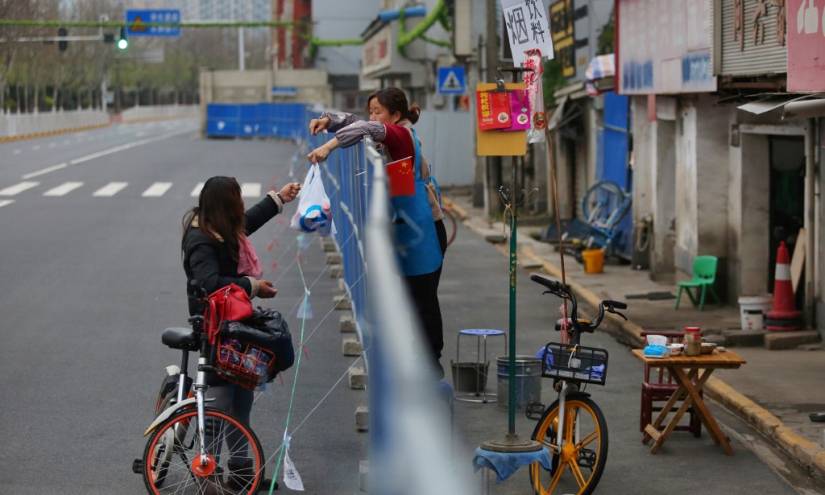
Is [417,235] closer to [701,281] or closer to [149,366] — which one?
[149,366]

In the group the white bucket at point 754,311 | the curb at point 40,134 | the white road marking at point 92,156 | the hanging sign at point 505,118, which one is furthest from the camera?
the curb at point 40,134

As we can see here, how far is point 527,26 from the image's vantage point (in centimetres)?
955

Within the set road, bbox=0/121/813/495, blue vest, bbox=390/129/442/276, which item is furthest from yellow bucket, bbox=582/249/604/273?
blue vest, bbox=390/129/442/276

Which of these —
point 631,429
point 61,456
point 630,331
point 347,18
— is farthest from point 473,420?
point 347,18

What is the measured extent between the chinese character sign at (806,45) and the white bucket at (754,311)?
265 cm

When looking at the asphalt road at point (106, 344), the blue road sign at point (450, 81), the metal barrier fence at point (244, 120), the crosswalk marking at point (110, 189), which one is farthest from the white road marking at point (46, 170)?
the metal barrier fence at point (244, 120)

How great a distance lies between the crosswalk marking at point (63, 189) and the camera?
106 feet

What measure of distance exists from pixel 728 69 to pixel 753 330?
2935 millimetres

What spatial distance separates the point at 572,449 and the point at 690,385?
1.56 metres

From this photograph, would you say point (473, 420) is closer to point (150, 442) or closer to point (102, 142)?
point (150, 442)

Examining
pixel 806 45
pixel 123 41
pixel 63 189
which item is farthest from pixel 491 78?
pixel 123 41

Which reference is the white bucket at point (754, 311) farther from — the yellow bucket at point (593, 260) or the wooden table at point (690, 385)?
the yellow bucket at point (593, 260)

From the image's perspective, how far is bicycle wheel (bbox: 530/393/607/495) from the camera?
8.06 metres

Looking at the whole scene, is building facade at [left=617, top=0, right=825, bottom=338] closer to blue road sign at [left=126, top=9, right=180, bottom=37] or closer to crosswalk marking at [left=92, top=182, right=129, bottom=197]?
crosswalk marking at [left=92, top=182, right=129, bottom=197]
